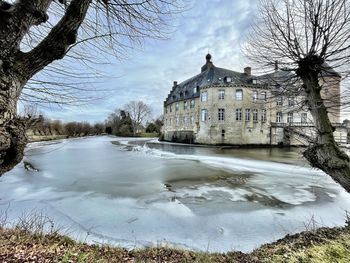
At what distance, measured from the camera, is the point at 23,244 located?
3324 millimetres

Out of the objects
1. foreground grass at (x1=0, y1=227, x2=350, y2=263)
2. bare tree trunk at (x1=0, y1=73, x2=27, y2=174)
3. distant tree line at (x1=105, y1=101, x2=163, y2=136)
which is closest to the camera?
bare tree trunk at (x1=0, y1=73, x2=27, y2=174)

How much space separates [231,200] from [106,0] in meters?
5.96

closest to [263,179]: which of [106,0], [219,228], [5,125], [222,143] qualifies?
[219,228]

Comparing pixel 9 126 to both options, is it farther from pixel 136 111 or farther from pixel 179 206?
pixel 136 111

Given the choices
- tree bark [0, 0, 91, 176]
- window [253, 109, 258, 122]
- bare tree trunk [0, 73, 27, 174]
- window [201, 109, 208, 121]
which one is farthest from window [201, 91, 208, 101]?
bare tree trunk [0, 73, 27, 174]

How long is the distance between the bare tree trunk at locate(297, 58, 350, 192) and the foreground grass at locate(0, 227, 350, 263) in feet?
3.32

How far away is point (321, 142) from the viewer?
4.51 m

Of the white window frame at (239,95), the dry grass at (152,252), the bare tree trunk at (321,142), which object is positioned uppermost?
the white window frame at (239,95)

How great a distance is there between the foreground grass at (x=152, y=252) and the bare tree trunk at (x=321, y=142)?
101 centimetres

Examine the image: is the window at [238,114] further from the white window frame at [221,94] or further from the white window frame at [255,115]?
the white window frame at [221,94]

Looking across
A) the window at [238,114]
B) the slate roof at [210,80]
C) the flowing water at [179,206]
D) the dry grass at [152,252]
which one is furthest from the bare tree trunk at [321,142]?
the window at [238,114]

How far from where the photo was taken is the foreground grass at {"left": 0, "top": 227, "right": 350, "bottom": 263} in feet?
9.36

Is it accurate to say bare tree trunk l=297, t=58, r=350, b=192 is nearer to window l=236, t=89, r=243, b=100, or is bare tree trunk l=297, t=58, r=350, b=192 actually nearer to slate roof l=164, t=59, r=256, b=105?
slate roof l=164, t=59, r=256, b=105

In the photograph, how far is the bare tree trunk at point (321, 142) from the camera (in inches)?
170
